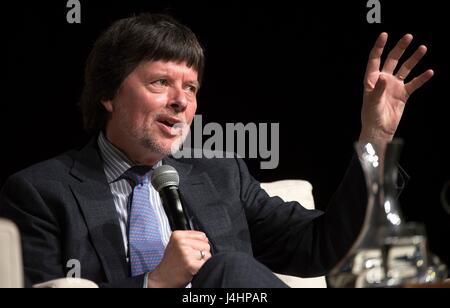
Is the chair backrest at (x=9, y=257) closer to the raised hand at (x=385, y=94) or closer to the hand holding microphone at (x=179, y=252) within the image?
the hand holding microphone at (x=179, y=252)

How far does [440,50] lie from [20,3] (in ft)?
5.32

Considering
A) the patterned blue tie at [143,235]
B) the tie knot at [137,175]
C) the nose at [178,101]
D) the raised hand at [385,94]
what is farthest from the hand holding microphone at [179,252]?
the raised hand at [385,94]

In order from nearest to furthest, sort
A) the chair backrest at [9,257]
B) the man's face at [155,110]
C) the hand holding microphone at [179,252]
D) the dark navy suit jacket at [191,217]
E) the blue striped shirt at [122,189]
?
the chair backrest at [9,257]
the hand holding microphone at [179,252]
the dark navy suit jacket at [191,217]
the blue striped shirt at [122,189]
the man's face at [155,110]

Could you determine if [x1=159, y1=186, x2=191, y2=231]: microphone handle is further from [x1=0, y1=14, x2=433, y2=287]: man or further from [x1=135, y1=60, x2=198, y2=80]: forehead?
[x1=135, y1=60, x2=198, y2=80]: forehead

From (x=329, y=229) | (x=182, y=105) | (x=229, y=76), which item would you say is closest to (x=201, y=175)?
(x=182, y=105)

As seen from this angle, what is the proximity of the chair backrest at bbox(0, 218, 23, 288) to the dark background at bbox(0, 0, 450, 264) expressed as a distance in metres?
1.51

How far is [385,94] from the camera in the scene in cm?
194

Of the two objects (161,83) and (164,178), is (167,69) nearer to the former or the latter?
(161,83)

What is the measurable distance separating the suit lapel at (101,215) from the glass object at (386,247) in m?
0.78

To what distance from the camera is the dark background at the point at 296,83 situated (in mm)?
→ 2703

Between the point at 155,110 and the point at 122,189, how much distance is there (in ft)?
0.83

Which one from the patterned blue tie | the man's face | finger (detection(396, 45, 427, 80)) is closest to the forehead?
the man's face

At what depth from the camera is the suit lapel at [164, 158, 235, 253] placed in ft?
6.65

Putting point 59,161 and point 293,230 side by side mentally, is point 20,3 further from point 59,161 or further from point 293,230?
point 293,230
